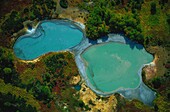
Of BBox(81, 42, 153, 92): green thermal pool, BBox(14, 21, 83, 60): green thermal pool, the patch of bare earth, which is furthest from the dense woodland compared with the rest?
BBox(81, 42, 153, 92): green thermal pool

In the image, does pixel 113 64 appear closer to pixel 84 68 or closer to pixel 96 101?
pixel 84 68

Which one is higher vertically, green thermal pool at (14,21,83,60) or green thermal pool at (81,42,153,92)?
green thermal pool at (14,21,83,60)

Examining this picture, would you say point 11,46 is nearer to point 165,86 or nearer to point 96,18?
point 96,18

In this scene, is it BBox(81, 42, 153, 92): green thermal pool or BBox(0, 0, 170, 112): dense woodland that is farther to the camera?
BBox(81, 42, 153, 92): green thermal pool

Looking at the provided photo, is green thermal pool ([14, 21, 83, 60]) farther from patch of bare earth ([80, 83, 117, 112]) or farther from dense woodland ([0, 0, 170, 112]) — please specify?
patch of bare earth ([80, 83, 117, 112])

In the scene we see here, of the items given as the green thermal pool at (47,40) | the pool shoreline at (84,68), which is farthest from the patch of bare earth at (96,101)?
the green thermal pool at (47,40)

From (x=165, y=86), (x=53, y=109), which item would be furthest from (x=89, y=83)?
(x=165, y=86)
